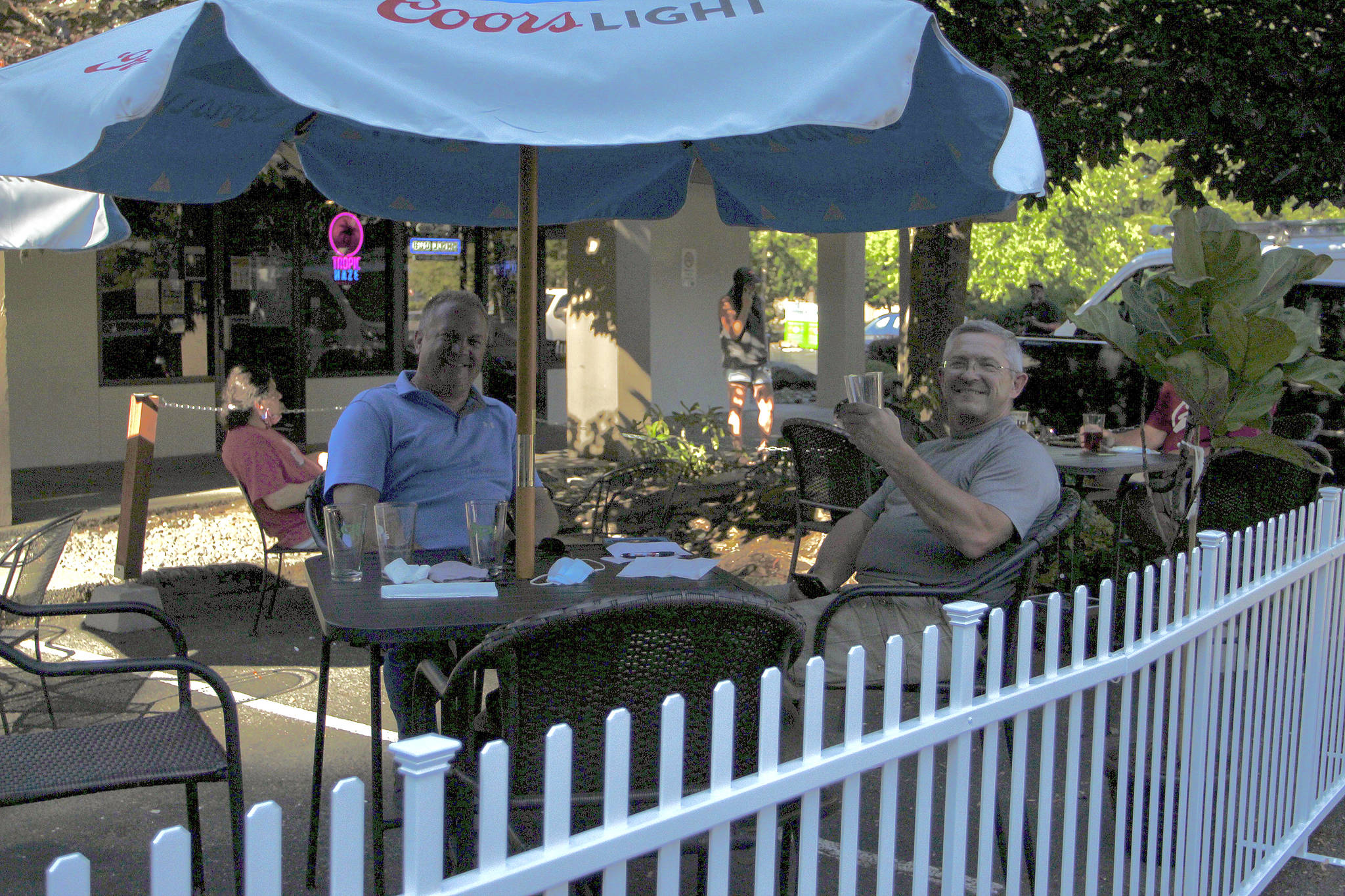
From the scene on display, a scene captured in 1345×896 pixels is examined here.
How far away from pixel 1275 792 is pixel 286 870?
9.28 feet

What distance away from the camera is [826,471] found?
6.67 metres

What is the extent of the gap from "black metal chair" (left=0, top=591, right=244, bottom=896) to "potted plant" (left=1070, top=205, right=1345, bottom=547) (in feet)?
→ 9.35

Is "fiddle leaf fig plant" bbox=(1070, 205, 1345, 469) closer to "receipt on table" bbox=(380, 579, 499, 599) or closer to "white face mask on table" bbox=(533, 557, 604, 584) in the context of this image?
"white face mask on table" bbox=(533, 557, 604, 584)

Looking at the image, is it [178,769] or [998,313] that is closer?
[178,769]

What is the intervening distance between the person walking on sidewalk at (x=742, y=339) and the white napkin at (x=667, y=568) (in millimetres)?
8429

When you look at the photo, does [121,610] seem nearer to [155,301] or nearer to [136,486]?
[136,486]

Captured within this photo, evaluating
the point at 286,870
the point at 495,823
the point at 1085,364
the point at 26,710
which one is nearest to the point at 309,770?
the point at 286,870

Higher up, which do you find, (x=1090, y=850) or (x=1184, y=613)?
(x=1184, y=613)

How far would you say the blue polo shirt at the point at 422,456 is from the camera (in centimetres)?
394

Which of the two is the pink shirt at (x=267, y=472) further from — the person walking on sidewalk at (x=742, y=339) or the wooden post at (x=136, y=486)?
the person walking on sidewalk at (x=742, y=339)

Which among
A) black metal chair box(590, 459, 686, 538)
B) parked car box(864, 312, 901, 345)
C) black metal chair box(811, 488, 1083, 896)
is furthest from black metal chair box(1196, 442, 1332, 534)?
parked car box(864, 312, 901, 345)

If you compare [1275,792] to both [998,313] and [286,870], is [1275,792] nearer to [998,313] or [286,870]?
[286,870]

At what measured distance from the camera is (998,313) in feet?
82.8

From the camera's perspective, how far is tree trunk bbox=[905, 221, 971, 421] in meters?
8.25
